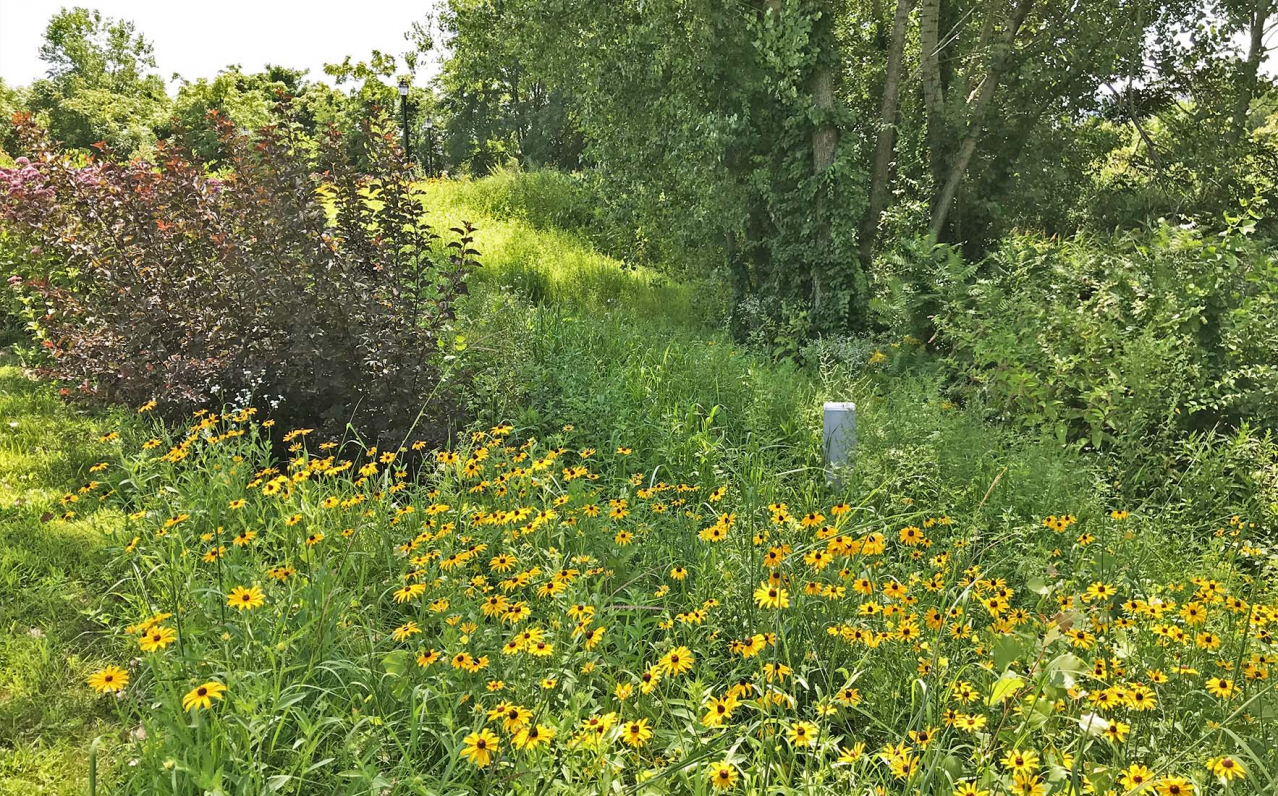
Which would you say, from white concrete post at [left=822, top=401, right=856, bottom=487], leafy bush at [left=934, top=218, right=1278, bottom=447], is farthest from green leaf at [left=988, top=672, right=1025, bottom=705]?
leafy bush at [left=934, top=218, right=1278, bottom=447]

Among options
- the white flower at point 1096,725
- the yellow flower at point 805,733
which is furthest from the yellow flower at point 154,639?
the white flower at point 1096,725

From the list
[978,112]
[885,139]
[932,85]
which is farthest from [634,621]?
[932,85]

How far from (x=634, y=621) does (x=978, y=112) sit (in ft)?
22.4

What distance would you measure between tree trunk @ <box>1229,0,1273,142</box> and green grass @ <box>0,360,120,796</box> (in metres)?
11.3

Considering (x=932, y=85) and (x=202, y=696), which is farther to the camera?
(x=932, y=85)

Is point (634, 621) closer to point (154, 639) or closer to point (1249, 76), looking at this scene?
point (154, 639)

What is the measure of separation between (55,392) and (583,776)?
529 cm

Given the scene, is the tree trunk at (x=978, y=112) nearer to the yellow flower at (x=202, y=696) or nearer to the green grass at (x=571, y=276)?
the green grass at (x=571, y=276)

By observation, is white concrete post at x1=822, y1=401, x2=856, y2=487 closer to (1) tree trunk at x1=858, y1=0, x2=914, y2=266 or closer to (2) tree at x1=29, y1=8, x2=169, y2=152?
(1) tree trunk at x1=858, y1=0, x2=914, y2=266

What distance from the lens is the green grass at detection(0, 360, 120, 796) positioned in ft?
7.04

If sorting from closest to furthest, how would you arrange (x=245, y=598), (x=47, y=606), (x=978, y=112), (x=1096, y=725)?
(x=1096, y=725) → (x=245, y=598) → (x=47, y=606) → (x=978, y=112)

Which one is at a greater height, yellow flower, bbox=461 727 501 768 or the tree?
the tree

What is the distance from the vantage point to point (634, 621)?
7.64ft

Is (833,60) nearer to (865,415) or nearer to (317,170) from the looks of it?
(865,415)
